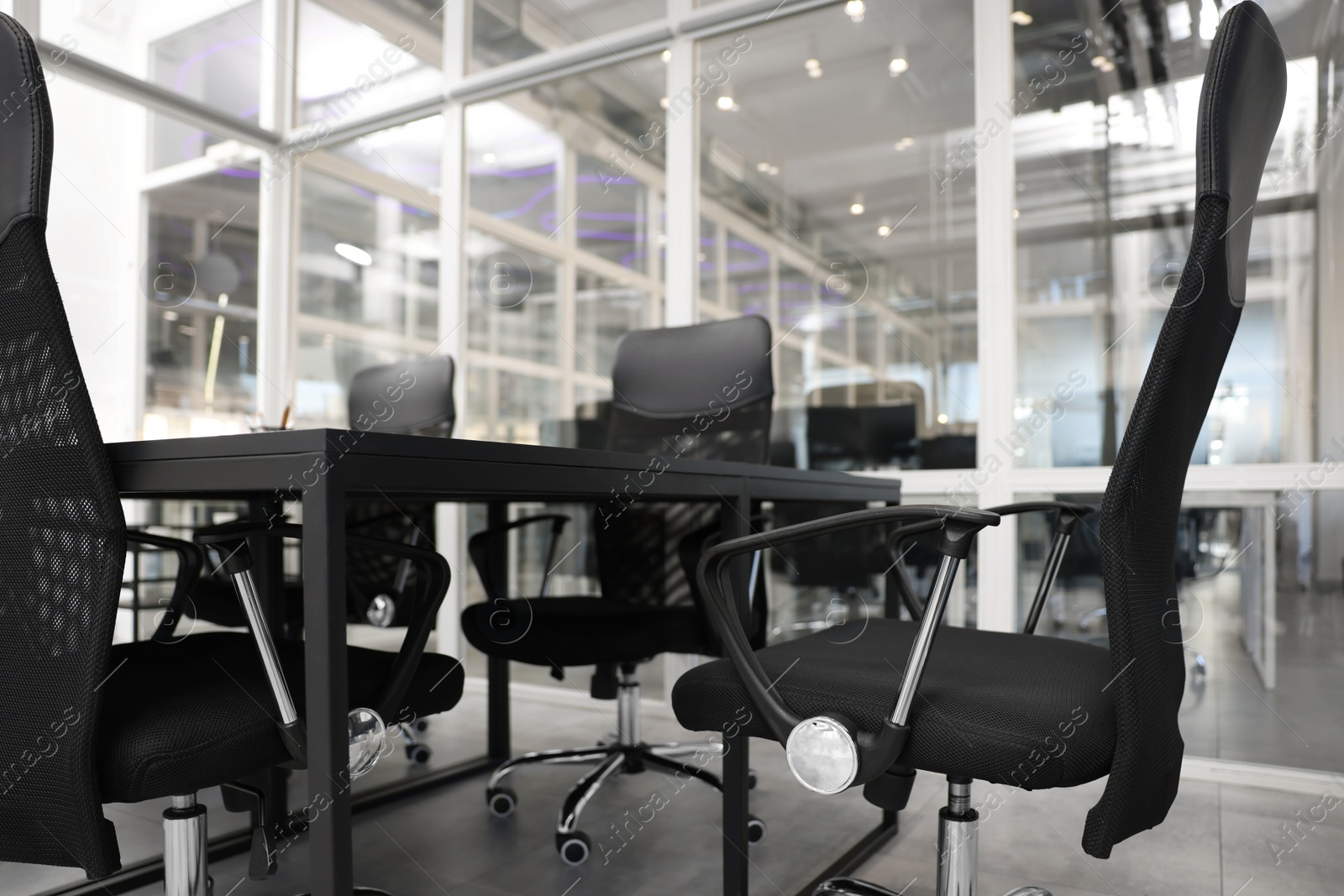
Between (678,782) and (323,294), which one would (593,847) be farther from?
(323,294)

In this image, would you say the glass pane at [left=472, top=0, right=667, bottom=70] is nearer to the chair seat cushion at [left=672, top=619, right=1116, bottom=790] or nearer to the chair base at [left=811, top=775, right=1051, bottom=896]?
the chair seat cushion at [left=672, top=619, right=1116, bottom=790]

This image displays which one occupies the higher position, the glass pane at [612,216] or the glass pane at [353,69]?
the glass pane at [353,69]

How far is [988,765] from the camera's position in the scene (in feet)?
3.33

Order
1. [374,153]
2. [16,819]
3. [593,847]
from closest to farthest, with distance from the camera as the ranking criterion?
[16,819], [593,847], [374,153]

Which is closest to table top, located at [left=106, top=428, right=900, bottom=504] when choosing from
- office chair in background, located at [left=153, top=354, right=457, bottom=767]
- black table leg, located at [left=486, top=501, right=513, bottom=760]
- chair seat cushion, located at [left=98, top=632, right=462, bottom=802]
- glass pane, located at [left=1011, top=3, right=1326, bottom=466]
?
chair seat cushion, located at [left=98, top=632, right=462, bottom=802]

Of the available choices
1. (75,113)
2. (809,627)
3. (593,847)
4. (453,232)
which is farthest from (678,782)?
(75,113)

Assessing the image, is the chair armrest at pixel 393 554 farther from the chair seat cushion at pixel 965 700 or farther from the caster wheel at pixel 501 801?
the caster wheel at pixel 501 801

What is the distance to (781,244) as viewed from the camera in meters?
3.22

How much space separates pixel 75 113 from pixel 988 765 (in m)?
4.56

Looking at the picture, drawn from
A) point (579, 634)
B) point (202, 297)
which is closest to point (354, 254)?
point (202, 297)

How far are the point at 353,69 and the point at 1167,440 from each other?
4.38 m

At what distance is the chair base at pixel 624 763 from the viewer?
2.02m

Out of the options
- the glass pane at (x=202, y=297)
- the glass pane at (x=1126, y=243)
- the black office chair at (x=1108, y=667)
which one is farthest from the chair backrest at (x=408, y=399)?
the black office chair at (x=1108, y=667)

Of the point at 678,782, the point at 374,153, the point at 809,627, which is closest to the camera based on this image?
the point at 678,782
